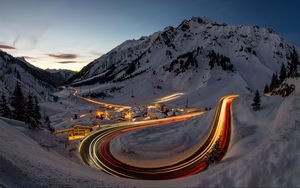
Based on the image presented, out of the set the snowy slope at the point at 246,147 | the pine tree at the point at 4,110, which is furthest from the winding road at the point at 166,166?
the pine tree at the point at 4,110

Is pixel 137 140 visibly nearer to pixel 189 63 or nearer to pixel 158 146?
pixel 158 146

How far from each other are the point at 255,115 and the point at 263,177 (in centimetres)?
3731

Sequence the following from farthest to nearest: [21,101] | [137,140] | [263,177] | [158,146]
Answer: [21,101] < [137,140] < [158,146] < [263,177]

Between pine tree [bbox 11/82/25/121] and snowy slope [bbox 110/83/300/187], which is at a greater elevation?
pine tree [bbox 11/82/25/121]

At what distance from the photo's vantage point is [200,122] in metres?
61.4

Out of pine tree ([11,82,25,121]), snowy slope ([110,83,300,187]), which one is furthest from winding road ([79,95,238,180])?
pine tree ([11,82,25,121])

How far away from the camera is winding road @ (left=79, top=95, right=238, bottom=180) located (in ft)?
122

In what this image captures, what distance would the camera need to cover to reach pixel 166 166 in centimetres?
4106

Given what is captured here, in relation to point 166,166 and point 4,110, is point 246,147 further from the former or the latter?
point 4,110

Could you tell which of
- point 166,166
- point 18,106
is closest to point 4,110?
point 18,106

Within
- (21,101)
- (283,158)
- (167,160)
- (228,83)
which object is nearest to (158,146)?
(167,160)

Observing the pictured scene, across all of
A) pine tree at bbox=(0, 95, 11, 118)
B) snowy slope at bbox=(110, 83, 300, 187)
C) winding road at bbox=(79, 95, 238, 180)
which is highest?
pine tree at bbox=(0, 95, 11, 118)

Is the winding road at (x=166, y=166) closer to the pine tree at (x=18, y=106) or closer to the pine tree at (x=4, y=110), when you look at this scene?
the pine tree at (x=18, y=106)

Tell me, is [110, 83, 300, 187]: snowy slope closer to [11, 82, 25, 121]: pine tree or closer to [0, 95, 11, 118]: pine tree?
[11, 82, 25, 121]: pine tree
